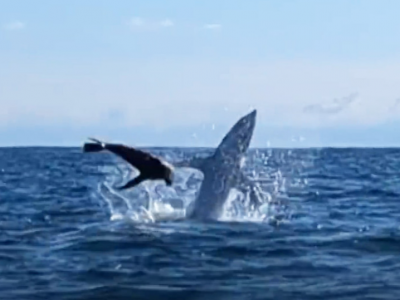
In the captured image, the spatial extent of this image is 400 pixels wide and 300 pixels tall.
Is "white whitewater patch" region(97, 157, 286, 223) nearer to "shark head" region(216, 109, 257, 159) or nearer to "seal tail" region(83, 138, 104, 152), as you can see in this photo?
"shark head" region(216, 109, 257, 159)

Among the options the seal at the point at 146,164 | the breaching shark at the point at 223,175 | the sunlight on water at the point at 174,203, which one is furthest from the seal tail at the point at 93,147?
the sunlight on water at the point at 174,203

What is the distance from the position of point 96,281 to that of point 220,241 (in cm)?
471

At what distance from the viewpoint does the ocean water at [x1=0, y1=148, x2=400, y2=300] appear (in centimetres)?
1673

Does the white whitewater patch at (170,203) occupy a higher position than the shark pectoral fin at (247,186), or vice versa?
the shark pectoral fin at (247,186)

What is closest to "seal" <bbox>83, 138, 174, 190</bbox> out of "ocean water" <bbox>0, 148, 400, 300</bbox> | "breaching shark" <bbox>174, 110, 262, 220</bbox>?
"ocean water" <bbox>0, 148, 400, 300</bbox>

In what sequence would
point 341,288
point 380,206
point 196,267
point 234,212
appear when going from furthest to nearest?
point 380,206
point 234,212
point 196,267
point 341,288

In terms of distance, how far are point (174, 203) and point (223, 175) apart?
131 inches

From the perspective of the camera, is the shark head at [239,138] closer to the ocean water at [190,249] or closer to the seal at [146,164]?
the ocean water at [190,249]

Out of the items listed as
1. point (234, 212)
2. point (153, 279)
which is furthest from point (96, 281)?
point (234, 212)

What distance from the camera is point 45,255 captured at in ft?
65.2

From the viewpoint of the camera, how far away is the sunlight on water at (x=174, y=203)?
2636cm

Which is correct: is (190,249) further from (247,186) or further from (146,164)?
(247,186)

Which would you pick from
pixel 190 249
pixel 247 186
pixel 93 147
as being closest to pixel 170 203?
pixel 247 186

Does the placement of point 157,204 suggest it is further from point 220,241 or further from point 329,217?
point 220,241
